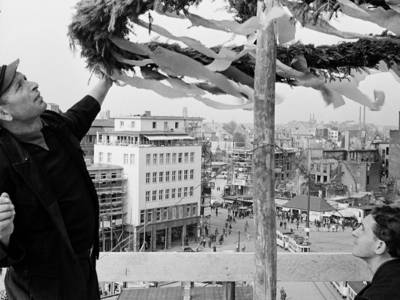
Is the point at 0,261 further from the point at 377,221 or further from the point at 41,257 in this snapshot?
the point at 377,221

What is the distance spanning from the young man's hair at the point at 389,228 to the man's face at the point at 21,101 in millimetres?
799

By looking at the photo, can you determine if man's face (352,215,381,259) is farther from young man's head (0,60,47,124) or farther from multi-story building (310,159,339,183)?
multi-story building (310,159,339,183)

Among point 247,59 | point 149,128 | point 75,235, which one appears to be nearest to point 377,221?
point 247,59

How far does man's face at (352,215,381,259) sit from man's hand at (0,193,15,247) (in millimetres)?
784

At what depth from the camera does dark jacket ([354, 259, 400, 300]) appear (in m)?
1.04

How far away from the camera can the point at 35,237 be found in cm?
93

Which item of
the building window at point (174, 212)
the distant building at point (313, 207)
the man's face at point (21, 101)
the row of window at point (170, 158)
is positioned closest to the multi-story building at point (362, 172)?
the distant building at point (313, 207)

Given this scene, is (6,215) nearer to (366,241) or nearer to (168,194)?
(366,241)

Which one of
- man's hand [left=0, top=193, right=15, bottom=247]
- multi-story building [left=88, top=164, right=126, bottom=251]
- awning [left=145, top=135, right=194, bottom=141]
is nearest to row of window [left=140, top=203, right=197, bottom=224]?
multi-story building [left=88, top=164, right=126, bottom=251]

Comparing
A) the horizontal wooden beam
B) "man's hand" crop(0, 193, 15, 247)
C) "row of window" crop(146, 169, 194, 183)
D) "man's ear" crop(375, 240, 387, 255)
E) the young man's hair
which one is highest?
"man's hand" crop(0, 193, 15, 247)

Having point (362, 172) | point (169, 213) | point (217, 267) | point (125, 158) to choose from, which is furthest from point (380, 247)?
point (362, 172)

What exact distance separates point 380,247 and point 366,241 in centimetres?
3

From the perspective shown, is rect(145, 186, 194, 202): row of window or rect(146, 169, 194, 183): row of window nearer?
rect(146, 169, 194, 183): row of window

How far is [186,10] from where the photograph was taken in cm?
131
